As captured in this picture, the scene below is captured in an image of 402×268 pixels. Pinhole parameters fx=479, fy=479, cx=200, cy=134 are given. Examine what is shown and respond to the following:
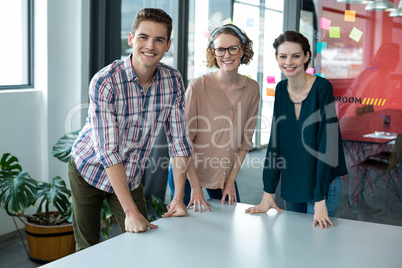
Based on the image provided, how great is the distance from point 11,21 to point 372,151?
117 inches

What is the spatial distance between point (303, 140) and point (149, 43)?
2.58 ft

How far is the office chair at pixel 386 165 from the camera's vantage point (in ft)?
9.77

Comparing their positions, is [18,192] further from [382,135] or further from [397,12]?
[397,12]

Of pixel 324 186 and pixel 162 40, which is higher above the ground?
pixel 162 40

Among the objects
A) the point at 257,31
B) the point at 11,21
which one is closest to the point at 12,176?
the point at 11,21

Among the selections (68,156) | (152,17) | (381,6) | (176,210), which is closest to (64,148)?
(68,156)

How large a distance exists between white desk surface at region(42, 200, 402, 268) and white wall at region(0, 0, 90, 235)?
2.34 metres

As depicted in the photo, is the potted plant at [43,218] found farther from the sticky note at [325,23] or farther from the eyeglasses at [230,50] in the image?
the sticky note at [325,23]

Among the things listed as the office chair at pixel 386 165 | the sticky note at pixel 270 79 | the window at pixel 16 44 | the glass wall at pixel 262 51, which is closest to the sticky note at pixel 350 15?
the glass wall at pixel 262 51

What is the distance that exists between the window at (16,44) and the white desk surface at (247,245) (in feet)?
8.39

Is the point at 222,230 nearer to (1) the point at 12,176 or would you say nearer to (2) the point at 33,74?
(1) the point at 12,176

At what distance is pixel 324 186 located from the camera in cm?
206

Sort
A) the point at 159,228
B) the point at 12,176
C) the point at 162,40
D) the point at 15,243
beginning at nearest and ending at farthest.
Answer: the point at 159,228 < the point at 162,40 < the point at 12,176 < the point at 15,243

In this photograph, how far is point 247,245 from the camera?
1733mm
